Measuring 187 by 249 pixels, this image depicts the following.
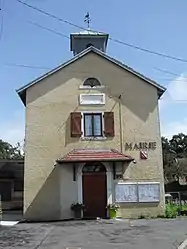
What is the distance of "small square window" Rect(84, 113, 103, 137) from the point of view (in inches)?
914

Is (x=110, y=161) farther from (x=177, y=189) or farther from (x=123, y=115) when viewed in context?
(x=177, y=189)

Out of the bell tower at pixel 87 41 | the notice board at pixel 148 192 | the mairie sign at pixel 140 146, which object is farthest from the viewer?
the bell tower at pixel 87 41

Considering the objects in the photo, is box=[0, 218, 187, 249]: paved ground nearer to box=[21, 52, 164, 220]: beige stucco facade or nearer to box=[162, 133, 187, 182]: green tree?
box=[21, 52, 164, 220]: beige stucco facade

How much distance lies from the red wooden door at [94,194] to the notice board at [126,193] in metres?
0.73

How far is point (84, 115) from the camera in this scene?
23.3 m

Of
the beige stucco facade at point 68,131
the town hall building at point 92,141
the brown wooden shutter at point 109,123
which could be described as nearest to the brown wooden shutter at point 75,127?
the town hall building at point 92,141

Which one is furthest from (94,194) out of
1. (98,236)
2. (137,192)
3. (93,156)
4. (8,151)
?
(8,151)

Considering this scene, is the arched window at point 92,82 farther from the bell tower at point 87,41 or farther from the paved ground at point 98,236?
the paved ground at point 98,236

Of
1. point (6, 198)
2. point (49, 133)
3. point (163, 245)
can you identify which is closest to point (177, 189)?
point (6, 198)

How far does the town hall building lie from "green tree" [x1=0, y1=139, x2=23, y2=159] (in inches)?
1850

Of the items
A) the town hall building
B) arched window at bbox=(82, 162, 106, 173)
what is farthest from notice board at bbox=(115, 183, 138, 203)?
arched window at bbox=(82, 162, 106, 173)

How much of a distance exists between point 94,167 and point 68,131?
2.53 m

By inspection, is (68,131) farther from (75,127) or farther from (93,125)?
(93,125)

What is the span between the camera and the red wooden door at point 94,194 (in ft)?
73.2
